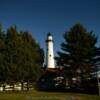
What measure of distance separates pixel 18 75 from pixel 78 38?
13083mm

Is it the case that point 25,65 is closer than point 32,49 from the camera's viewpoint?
Yes

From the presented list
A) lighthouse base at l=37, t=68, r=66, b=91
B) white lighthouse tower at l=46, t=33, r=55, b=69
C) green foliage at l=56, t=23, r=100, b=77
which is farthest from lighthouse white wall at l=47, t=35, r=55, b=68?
green foliage at l=56, t=23, r=100, b=77

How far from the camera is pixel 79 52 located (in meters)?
51.3

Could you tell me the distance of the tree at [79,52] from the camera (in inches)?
2007

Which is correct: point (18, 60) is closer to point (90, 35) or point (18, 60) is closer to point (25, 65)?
point (25, 65)

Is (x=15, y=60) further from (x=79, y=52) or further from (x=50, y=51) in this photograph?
(x=50, y=51)

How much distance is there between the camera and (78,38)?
172ft

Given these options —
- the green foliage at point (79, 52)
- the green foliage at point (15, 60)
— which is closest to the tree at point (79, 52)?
the green foliage at point (79, 52)

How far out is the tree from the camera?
5097 cm

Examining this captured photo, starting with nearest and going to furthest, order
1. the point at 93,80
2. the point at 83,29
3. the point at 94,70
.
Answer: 1. the point at 93,80
2. the point at 94,70
3. the point at 83,29

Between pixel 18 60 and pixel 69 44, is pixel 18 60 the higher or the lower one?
the lower one

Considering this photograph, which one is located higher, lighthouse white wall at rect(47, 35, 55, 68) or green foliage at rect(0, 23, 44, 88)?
lighthouse white wall at rect(47, 35, 55, 68)

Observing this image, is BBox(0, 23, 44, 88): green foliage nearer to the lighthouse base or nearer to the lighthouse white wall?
the lighthouse base

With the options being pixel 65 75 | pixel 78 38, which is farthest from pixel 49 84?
pixel 78 38
